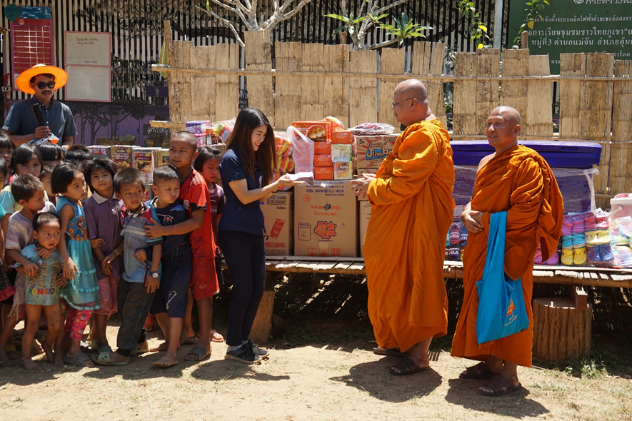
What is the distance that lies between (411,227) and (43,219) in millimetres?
2389

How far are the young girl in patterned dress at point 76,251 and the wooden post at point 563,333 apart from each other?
3.17 metres

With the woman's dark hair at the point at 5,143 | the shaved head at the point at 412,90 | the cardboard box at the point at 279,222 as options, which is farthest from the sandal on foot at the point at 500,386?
the woman's dark hair at the point at 5,143

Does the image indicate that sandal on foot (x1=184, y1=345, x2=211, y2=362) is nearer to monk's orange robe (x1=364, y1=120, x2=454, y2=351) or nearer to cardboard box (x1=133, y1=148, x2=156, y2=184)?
monk's orange robe (x1=364, y1=120, x2=454, y2=351)

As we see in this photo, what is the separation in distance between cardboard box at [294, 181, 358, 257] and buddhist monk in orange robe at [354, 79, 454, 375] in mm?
803

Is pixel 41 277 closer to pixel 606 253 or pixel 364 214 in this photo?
pixel 364 214

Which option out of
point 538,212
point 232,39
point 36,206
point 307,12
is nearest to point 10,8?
point 232,39

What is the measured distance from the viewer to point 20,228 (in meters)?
4.41

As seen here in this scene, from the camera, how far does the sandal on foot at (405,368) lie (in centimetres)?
448

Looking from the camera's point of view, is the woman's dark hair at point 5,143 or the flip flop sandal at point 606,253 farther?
the woman's dark hair at point 5,143

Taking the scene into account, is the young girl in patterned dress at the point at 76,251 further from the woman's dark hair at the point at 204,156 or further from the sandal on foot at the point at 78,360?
the woman's dark hair at the point at 204,156

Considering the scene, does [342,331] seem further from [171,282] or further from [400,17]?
[400,17]

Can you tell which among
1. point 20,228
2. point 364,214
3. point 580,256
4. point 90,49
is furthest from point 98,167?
point 90,49

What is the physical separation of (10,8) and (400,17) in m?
6.48

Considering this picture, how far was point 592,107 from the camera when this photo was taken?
688cm
